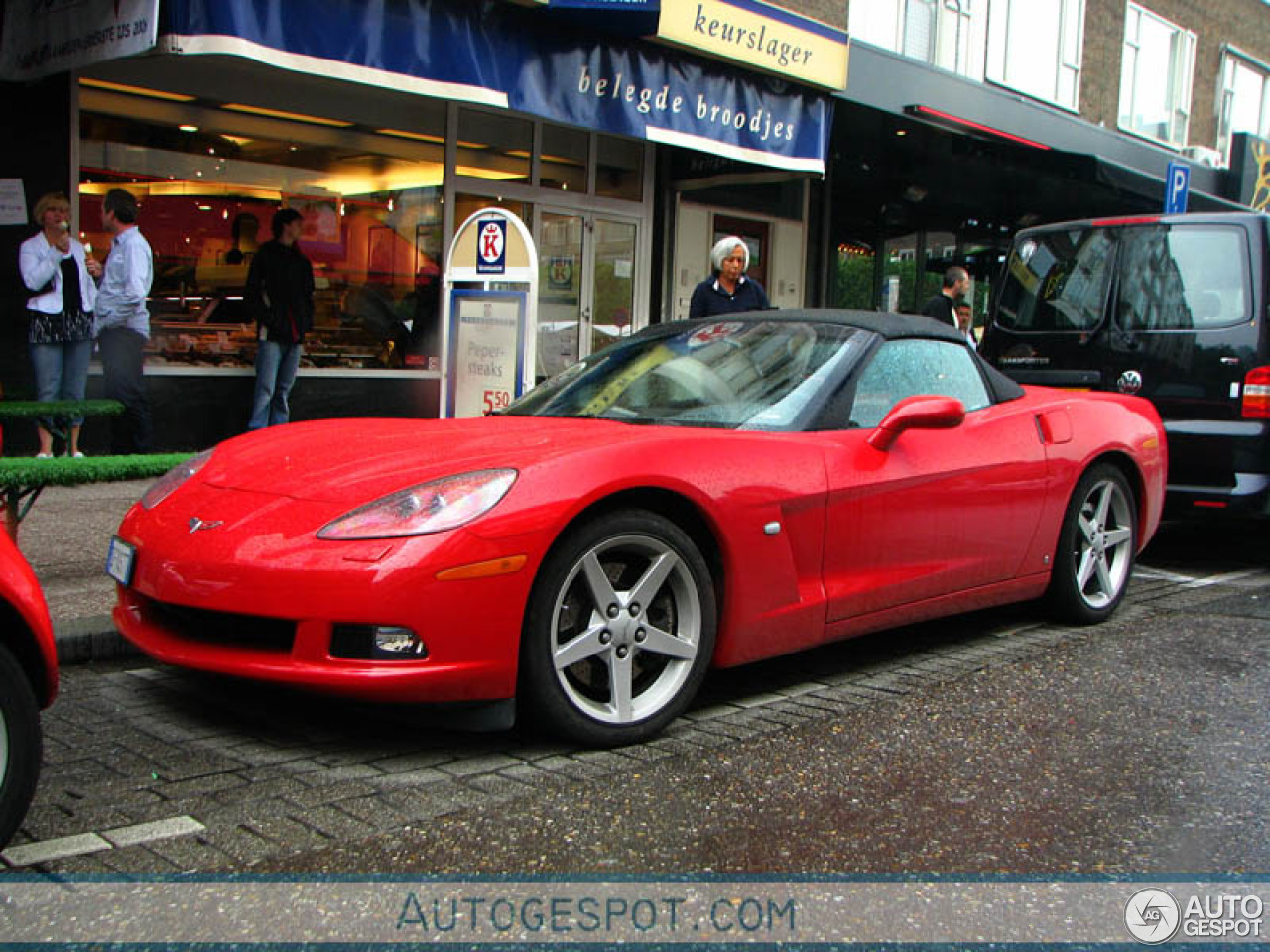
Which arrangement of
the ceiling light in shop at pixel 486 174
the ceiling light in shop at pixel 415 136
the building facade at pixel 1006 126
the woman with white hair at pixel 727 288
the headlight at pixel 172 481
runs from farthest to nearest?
1. the building facade at pixel 1006 126
2. the ceiling light in shop at pixel 486 174
3. the ceiling light in shop at pixel 415 136
4. the woman with white hair at pixel 727 288
5. the headlight at pixel 172 481

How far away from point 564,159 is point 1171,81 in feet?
42.8

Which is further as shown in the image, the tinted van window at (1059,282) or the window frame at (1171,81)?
the window frame at (1171,81)

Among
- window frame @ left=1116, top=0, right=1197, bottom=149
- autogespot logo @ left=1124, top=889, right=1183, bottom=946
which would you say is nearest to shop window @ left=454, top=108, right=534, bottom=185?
autogespot logo @ left=1124, top=889, right=1183, bottom=946

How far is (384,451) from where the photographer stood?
3871 millimetres

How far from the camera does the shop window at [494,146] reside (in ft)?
37.3

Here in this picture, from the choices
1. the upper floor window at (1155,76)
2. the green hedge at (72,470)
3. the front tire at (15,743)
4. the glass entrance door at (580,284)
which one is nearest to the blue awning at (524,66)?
the glass entrance door at (580,284)

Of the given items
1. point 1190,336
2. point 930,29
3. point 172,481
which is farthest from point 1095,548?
point 930,29

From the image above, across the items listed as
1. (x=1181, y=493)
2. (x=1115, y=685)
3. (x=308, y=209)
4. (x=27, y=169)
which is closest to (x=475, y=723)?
(x=1115, y=685)

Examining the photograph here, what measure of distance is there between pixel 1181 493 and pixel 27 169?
24.8 feet

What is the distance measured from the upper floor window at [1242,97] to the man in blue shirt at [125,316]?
19101 millimetres

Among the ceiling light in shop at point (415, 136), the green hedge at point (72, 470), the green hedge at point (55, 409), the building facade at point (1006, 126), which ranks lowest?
the green hedge at point (72, 470)

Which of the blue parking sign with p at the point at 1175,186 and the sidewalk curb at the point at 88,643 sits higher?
the blue parking sign with p at the point at 1175,186

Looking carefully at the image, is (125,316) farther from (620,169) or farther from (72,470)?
(620,169)

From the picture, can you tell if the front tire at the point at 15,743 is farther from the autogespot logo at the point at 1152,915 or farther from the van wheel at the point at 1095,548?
the van wheel at the point at 1095,548
